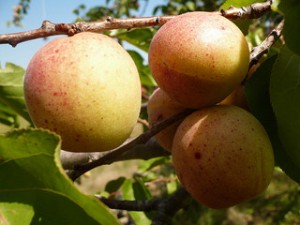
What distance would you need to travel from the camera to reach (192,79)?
3.69 ft

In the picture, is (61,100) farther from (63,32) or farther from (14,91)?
(14,91)

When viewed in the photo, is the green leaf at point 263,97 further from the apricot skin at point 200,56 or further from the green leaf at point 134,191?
the green leaf at point 134,191

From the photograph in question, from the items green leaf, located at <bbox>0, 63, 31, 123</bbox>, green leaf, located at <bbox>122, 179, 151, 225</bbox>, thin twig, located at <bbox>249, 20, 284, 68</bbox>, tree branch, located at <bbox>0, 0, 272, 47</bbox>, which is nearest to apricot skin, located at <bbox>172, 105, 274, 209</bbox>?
thin twig, located at <bbox>249, 20, 284, 68</bbox>

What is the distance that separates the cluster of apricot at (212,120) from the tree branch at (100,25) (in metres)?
0.06

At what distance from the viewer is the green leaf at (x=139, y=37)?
2.27m

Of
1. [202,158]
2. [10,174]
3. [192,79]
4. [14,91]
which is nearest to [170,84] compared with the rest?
[192,79]

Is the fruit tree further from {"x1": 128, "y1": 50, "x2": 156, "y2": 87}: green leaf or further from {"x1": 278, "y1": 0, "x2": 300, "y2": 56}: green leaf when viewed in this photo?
{"x1": 128, "y1": 50, "x2": 156, "y2": 87}: green leaf

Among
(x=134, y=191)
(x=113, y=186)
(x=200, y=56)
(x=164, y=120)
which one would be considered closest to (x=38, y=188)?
(x=164, y=120)

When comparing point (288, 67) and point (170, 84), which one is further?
point (170, 84)

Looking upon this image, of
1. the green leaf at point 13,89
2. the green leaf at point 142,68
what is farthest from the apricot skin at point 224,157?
the green leaf at point 142,68

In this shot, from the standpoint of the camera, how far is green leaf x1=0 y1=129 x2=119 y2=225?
2.60ft

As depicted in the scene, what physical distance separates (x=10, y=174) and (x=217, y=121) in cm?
54

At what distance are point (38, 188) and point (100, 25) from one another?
0.46m

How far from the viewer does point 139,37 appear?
2293mm
